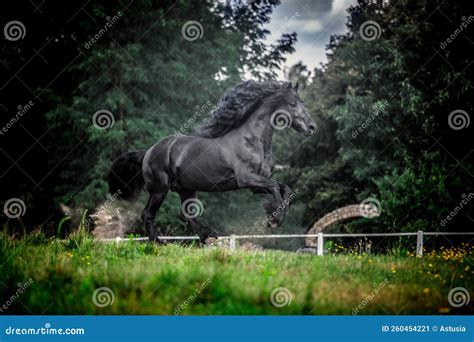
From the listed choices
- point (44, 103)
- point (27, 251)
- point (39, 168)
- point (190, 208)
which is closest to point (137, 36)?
point (44, 103)

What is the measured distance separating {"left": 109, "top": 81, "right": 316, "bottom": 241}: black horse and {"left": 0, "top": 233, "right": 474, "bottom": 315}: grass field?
1.45 meters

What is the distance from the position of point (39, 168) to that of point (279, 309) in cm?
1423

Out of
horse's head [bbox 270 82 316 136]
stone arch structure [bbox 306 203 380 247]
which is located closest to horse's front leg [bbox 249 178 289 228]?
horse's head [bbox 270 82 316 136]

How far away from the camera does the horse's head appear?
353 inches

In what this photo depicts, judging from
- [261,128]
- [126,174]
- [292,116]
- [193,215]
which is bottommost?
[126,174]

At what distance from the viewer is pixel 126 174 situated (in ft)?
33.8

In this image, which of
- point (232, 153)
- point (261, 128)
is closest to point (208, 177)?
point (232, 153)

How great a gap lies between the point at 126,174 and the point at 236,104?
2.45 meters

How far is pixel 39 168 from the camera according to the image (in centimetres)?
1827

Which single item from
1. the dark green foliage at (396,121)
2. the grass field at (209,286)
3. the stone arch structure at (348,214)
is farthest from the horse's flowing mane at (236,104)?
the dark green foliage at (396,121)

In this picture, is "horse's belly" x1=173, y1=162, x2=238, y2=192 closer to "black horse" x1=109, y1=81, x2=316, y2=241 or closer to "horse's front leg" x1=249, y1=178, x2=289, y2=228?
"black horse" x1=109, y1=81, x2=316, y2=241

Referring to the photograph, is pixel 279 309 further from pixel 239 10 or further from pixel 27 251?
pixel 239 10

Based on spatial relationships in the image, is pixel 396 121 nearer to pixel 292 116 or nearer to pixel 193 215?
pixel 292 116

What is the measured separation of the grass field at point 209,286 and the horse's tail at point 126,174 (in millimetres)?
2513
